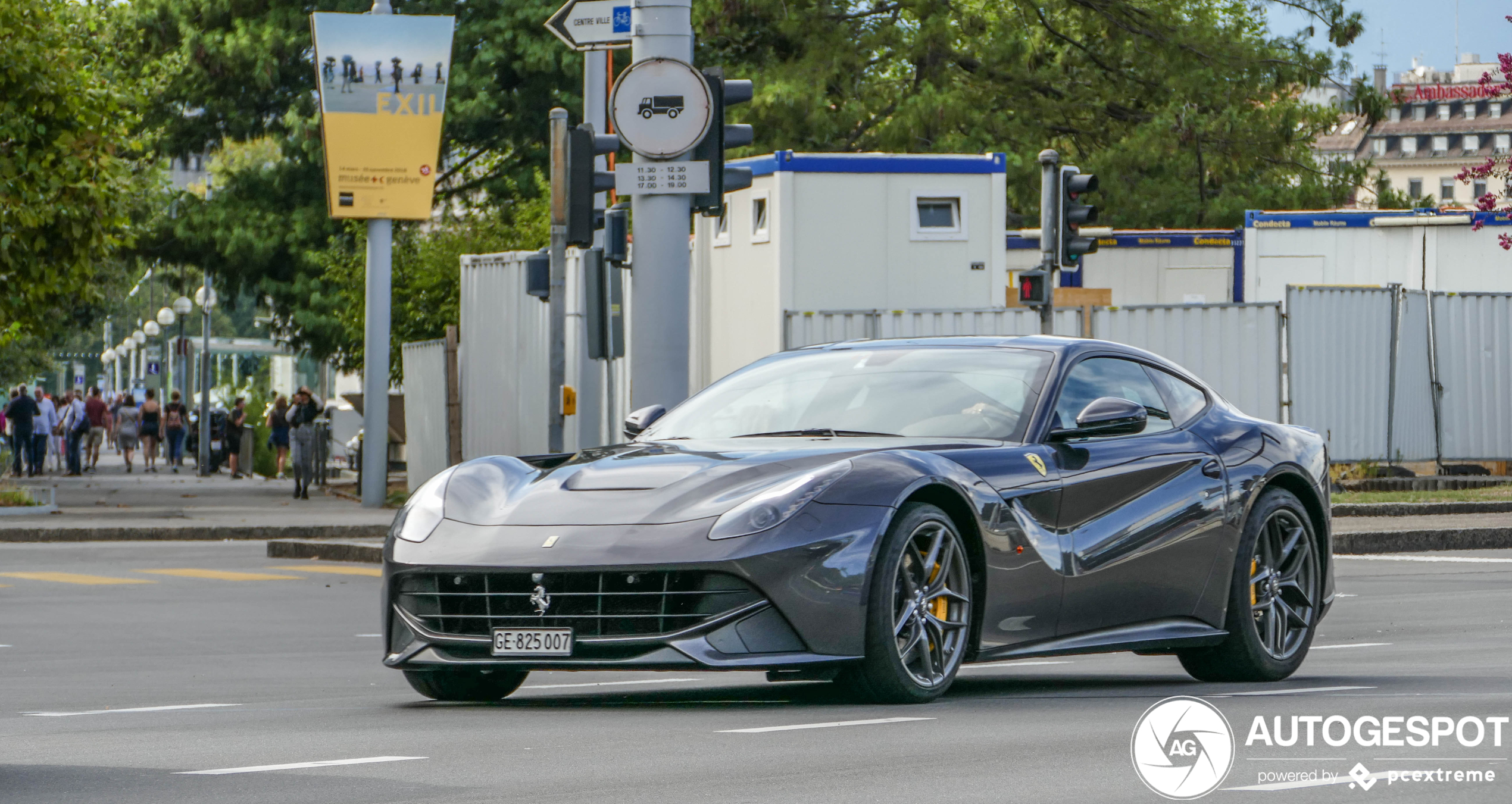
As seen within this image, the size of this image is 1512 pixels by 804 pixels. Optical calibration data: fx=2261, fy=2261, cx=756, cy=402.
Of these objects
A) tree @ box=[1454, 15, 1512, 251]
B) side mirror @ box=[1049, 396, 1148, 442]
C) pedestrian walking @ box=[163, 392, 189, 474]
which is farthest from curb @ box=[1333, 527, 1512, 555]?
pedestrian walking @ box=[163, 392, 189, 474]

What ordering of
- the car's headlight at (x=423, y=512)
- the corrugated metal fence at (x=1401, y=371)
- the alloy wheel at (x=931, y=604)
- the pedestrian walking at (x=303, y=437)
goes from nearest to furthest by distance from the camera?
the alloy wheel at (x=931, y=604) < the car's headlight at (x=423, y=512) < the corrugated metal fence at (x=1401, y=371) < the pedestrian walking at (x=303, y=437)

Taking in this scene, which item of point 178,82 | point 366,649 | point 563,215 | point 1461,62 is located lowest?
point 366,649

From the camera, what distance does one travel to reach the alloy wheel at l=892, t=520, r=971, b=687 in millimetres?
7219

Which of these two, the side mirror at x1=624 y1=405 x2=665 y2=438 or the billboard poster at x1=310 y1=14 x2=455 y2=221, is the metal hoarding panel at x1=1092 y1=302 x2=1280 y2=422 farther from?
the side mirror at x1=624 y1=405 x2=665 y2=438

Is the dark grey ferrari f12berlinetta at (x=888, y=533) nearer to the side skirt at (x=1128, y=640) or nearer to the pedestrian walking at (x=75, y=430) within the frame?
the side skirt at (x=1128, y=640)

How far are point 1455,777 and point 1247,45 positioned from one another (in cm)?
3433

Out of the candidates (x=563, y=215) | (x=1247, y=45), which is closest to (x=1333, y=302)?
(x=563, y=215)

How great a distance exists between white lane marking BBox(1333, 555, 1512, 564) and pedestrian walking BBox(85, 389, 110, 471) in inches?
1405

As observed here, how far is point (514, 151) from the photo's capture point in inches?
1585

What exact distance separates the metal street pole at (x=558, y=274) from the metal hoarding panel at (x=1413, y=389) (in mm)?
12678

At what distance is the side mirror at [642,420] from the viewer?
8.65 meters

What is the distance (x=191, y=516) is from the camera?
26.0m

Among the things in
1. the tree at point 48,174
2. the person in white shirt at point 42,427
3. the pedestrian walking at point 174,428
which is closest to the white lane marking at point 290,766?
the tree at point 48,174

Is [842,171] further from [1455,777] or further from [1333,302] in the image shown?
[1455,777]
